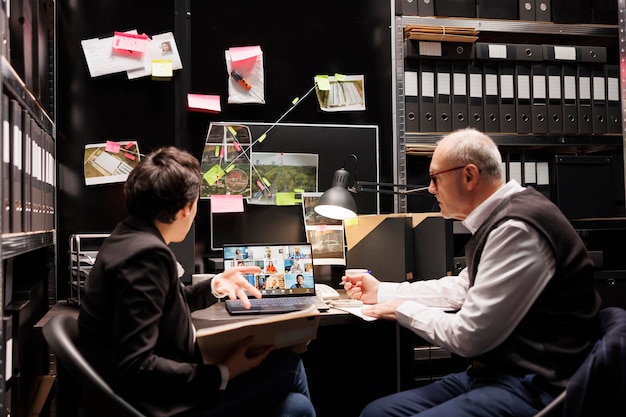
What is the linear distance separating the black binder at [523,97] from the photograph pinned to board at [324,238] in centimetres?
107

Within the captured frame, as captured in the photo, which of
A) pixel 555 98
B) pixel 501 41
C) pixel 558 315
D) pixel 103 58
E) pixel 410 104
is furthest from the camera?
pixel 501 41

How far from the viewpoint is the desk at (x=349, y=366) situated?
2707 millimetres

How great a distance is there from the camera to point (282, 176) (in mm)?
2762

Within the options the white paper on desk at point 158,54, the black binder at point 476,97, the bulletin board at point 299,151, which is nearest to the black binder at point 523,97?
the black binder at point 476,97

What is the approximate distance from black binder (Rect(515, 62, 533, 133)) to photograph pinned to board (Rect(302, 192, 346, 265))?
1.07 m

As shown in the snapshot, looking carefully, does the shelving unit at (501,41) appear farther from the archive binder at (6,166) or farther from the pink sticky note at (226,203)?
the archive binder at (6,166)

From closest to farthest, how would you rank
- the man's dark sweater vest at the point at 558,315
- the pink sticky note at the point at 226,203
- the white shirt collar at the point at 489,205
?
the man's dark sweater vest at the point at 558,315 → the white shirt collar at the point at 489,205 → the pink sticky note at the point at 226,203

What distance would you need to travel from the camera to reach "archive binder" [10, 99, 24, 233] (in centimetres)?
157

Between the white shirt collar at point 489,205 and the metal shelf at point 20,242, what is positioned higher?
the white shirt collar at point 489,205

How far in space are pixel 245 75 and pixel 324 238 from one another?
90 centimetres

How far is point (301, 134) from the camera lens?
9.24 feet

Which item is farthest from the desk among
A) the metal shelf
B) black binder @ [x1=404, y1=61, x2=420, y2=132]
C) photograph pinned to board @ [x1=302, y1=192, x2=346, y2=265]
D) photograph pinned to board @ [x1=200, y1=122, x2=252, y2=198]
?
the metal shelf

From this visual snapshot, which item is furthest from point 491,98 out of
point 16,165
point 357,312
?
point 16,165

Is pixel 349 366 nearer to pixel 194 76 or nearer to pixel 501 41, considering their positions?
pixel 194 76
